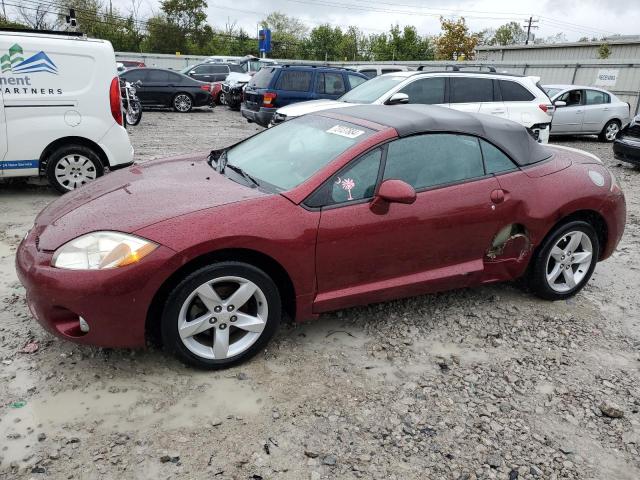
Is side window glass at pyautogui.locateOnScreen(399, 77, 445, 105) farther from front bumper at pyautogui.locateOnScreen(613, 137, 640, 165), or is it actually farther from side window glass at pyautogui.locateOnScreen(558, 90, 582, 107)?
side window glass at pyautogui.locateOnScreen(558, 90, 582, 107)

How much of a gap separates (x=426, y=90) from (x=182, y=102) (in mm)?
11042

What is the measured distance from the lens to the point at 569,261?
13.5 feet

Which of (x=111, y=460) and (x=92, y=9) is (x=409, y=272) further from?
(x=92, y=9)

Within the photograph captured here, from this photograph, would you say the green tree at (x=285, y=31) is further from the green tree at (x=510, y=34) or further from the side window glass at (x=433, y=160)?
the side window glass at (x=433, y=160)

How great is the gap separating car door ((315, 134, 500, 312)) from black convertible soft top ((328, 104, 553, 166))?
0.25 ft

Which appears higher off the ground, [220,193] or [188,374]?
[220,193]

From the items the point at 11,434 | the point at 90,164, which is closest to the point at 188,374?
the point at 11,434

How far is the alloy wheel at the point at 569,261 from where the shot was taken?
4.05 m

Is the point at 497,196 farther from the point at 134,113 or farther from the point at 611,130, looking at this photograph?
the point at 611,130

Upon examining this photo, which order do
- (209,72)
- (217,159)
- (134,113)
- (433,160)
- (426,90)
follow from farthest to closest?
(209,72), (134,113), (426,90), (217,159), (433,160)

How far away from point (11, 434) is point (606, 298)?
4.31m

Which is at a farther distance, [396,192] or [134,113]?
[134,113]

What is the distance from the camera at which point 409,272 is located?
346 centimetres

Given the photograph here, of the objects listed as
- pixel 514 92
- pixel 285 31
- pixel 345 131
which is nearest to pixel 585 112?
pixel 514 92
